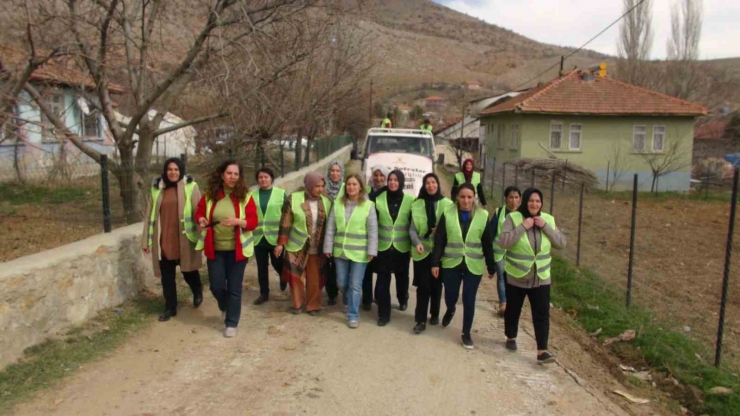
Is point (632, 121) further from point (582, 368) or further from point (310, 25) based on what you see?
point (582, 368)

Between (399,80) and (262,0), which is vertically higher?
(399,80)

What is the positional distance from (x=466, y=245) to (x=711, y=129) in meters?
45.9

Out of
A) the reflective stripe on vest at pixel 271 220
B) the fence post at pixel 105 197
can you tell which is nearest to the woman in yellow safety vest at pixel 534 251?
the reflective stripe on vest at pixel 271 220

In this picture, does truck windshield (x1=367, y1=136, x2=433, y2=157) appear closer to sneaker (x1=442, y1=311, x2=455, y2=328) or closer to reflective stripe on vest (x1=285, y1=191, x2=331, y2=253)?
reflective stripe on vest (x1=285, y1=191, x2=331, y2=253)

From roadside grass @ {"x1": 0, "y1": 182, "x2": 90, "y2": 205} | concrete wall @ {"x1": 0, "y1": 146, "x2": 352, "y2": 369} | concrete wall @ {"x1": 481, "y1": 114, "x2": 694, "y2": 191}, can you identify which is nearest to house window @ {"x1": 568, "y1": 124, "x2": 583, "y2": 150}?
concrete wall @ {"x1": 481, "y1": 114, "x2": 694, "y2": 191}

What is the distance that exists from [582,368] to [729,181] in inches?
1035

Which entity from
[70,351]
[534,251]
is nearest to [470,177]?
[534,251]

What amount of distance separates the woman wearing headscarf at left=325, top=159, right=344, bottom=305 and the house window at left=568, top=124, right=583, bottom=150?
2270 cm

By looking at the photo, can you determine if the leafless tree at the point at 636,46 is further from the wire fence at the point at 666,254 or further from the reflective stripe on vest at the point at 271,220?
the reflective stripe on vest at the point at 271,220

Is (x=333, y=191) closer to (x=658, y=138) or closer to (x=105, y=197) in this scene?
(x=105, y=197)

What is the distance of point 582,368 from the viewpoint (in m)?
5.49

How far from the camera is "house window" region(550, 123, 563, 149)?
27.2 meters

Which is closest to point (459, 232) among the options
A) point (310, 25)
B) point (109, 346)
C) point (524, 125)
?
point (109, 346)

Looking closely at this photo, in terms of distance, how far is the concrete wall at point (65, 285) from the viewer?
182 inches
